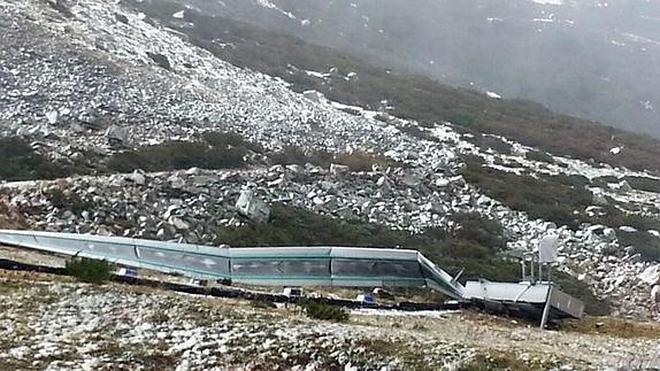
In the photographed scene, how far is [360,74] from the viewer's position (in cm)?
5044

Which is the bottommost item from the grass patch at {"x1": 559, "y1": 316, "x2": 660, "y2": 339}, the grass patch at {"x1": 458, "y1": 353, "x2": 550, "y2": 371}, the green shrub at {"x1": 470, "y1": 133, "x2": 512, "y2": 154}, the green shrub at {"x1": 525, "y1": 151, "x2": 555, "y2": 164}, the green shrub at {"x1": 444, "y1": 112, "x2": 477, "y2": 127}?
the grass patch at {"x1": 559, "y1": 316, "x2": 660, "y2": 339}

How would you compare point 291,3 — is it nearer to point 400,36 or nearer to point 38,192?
point 400,36

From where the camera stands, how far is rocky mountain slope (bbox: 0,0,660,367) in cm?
1992

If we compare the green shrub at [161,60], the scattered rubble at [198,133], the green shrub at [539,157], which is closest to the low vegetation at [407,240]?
the scattered rubble at [198,133]

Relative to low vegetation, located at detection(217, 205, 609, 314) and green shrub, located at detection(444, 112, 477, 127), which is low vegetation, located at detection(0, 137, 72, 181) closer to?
low vegetation, located at detection(217, 205, 609, 314)

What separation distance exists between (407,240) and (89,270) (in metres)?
11.9

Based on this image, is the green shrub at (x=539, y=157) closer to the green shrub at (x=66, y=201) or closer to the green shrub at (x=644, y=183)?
the green shrub at (x=644, y=183)

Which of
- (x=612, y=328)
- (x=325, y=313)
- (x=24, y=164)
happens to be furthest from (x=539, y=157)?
(x=325, y=313)

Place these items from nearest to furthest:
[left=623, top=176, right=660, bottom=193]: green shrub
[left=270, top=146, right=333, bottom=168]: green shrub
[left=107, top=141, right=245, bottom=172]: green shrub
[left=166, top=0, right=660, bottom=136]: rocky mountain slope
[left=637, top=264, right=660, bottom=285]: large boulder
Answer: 1. [left=637, top=264, right=660, bottom=285]: large boulder
2. [left=107, top=141, right=245, bottom=172]: green shrub
3. [left=270, top=146, right=333, bottom=168]: green shrub
4. [left=623, top=176, right=660, bottom=193]: green shrub
5. [left=166, top=0, right=660, bottom=136]: rocky mountain slope

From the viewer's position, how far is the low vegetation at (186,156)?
24297 millimetres

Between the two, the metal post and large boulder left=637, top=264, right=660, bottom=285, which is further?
large boulder left=637, top=264, right=660, bottom=285

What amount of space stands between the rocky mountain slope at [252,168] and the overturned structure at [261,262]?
2.53 m

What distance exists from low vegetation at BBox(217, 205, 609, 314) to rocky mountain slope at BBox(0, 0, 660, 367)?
0.08m

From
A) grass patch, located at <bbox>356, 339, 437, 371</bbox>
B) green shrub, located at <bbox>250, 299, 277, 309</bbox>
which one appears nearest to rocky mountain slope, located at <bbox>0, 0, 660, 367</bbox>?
green shrub, located at <bbox>250, 299, 277, 309</bbox>
